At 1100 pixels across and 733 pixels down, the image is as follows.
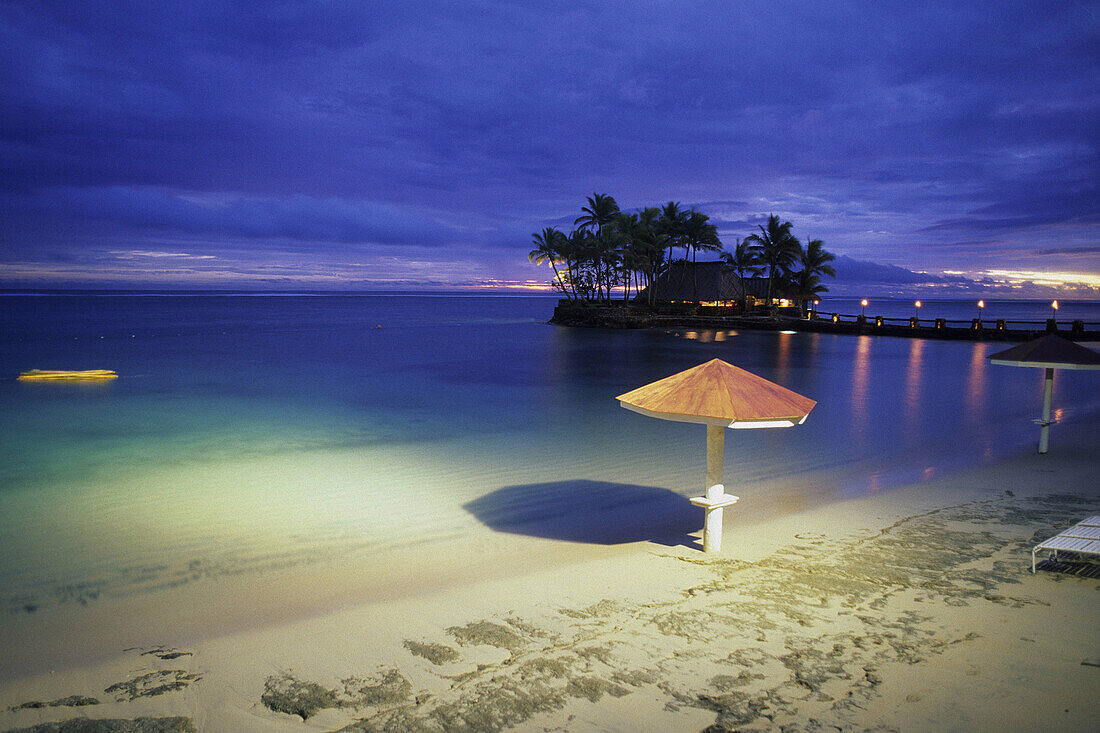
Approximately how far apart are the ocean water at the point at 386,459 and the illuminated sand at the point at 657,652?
3.40ft

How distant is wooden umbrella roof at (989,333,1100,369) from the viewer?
28.4 ft

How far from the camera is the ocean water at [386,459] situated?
6586 millimetres

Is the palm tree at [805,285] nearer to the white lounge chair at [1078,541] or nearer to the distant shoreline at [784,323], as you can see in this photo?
the distant shoreline at [784,323]

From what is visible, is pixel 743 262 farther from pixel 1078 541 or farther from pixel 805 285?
pixel 1078 541

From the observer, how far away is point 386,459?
10.4m

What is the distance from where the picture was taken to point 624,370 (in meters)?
24.6

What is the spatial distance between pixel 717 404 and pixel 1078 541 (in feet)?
9.79

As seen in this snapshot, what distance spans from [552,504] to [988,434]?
9445mm

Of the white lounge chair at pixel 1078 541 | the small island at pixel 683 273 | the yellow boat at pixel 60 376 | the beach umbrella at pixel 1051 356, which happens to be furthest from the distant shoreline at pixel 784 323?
the white lounge chair at pixel 1078 541

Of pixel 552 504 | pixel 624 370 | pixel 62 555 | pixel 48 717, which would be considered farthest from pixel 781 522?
pixel 624 370

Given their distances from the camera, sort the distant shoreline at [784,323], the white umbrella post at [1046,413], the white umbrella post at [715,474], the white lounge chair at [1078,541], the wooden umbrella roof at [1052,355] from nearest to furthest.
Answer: the white lounge chair at [1078,541] → the white umbrella post at [715,474] → the wooden umbrella roof at [1052,355] → the white umbrella post at [1046,413] → the distant shoreline at [784,323]

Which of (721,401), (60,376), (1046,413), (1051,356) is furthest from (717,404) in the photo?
(60,376)

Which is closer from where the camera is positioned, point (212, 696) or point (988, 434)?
point (212, 696)

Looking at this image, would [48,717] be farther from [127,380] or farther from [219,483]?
[127,380]
